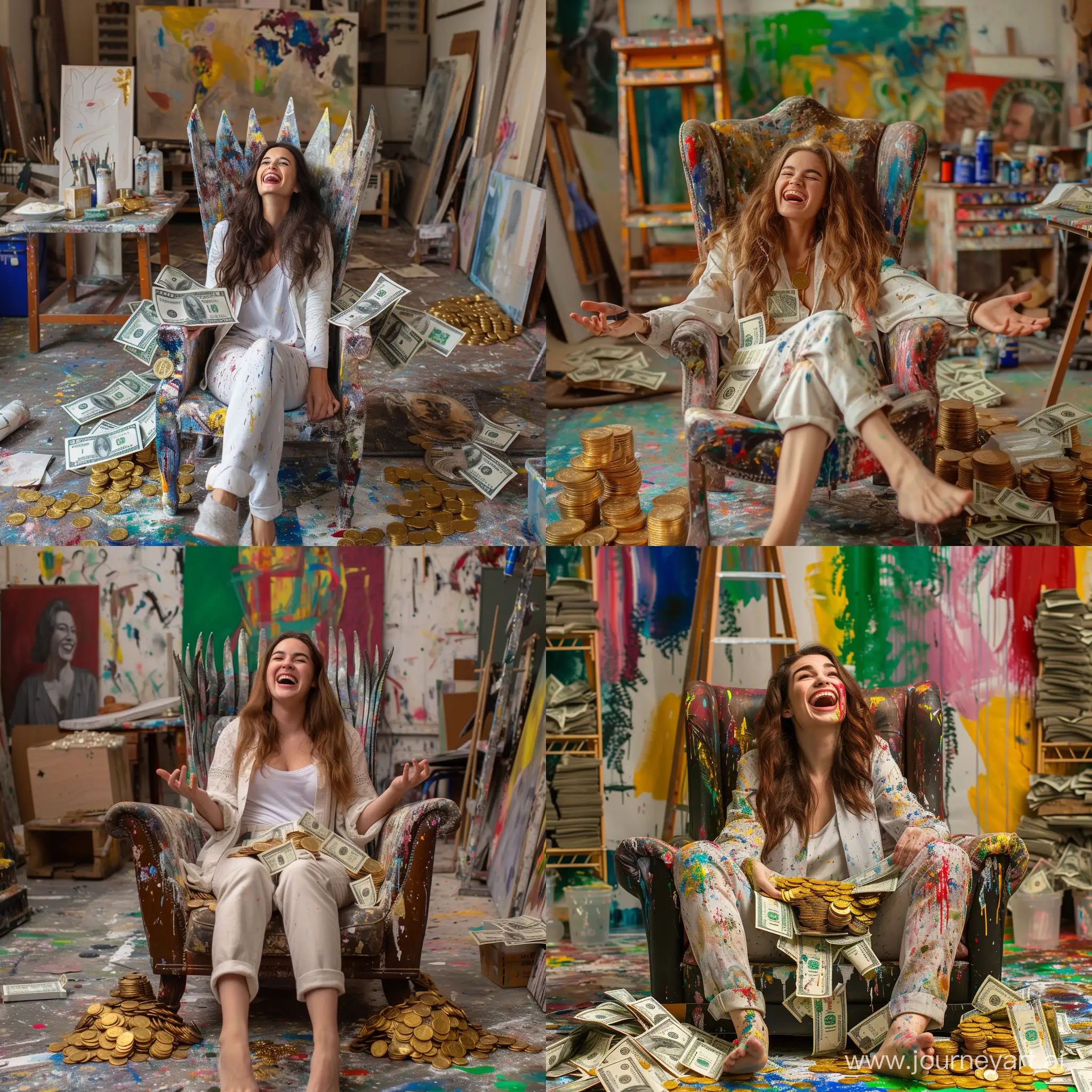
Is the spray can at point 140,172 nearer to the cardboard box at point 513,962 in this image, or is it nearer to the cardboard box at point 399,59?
the cardboard box at point 399,59

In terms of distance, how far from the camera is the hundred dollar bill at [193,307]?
14.2ft

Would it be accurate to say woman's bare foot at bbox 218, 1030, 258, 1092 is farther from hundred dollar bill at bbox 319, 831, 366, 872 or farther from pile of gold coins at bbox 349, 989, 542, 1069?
hundred dollar bill at bbox 319, 831, 366, 872

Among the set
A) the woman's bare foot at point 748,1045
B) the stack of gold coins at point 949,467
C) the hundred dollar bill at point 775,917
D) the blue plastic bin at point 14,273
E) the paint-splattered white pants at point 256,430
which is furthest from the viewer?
the blue plastic bin at point 14,273

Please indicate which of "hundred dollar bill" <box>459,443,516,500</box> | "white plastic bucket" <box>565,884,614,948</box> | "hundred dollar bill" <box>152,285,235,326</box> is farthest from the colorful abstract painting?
"white plastic bucket" <box>565,884,614,948</box>

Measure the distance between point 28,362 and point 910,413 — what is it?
4.16m

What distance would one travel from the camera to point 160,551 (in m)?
6.38

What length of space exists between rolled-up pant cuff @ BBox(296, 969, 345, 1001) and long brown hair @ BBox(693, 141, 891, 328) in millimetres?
2589

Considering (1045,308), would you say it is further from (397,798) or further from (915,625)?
(397,798)

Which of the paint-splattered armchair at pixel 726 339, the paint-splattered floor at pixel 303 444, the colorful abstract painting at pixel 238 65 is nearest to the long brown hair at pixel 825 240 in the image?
the paint-splattered armchair at pixel 726 339

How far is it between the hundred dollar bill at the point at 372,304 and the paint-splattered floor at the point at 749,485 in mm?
970

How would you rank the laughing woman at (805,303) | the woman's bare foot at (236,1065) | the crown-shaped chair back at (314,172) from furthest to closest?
the crown-shaped chair back at (314,172) → the laughing woman at (805,303) → the woman's bare foot at (236,1065)

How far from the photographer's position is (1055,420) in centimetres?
495

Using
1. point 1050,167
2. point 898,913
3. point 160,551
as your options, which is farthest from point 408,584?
point 1050,167

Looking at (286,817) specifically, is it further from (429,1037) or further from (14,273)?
(14,273)
